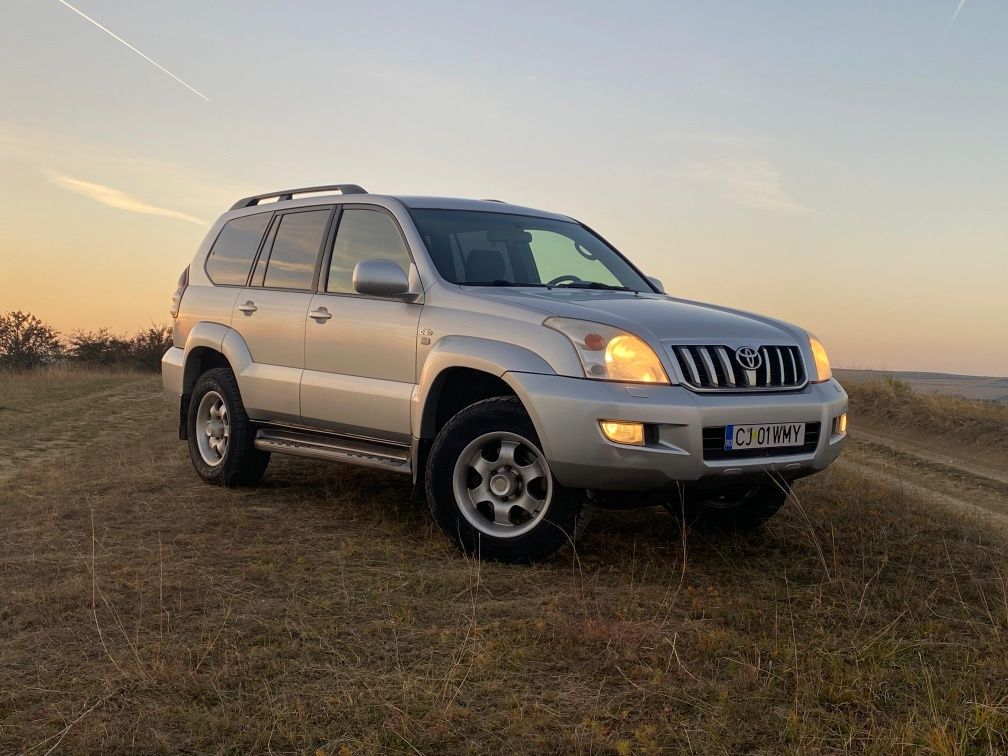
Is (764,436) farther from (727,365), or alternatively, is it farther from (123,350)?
(123,350)

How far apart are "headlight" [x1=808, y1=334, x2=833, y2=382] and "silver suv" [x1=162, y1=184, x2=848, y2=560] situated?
0.02m

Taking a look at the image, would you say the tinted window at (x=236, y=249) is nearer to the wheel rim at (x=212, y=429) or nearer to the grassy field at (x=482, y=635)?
the wheel rim at (x=212, y=429)

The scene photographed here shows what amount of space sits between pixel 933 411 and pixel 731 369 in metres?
11.0

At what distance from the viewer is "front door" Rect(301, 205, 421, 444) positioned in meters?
5.69

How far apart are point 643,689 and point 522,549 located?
1.56 meters

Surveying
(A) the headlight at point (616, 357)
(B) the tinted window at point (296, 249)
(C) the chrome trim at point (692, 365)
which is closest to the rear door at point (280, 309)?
(B) the tinted window at point (296, 249)

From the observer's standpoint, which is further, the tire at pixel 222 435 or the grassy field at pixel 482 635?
the tire at pixel 222 435

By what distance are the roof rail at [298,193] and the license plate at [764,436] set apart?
10.0ft

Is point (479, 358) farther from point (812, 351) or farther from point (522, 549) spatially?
point (812, 351)

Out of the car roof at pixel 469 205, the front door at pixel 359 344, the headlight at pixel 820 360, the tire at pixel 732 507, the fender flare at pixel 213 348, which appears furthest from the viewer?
→ the fender flare at pixel 213 348

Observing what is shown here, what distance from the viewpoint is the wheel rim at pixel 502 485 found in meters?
5.02

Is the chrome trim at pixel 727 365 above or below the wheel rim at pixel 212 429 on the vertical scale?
above

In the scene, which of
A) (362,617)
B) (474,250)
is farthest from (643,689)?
(474,250)

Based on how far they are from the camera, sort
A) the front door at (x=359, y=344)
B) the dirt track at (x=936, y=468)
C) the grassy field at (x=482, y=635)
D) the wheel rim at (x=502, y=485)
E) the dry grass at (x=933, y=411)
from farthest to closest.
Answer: the dry grass at (x=933, y=411) → the dirt track at (x=936, y=468) → the front door at (x=359, y=344) → the wheel rim at (x=502, y=485) → the grassy field at (x=482, y=635)
